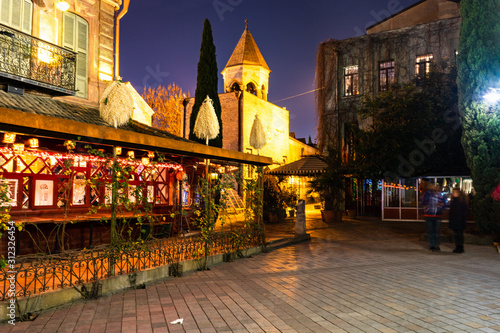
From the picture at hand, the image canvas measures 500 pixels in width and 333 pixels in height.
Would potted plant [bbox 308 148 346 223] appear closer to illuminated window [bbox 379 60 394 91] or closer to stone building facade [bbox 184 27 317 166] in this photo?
illuminated window [bbox 379 60 394 91]

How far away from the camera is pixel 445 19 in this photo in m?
20.9

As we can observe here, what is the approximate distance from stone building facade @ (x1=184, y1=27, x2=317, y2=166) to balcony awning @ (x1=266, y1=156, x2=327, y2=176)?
5637mm

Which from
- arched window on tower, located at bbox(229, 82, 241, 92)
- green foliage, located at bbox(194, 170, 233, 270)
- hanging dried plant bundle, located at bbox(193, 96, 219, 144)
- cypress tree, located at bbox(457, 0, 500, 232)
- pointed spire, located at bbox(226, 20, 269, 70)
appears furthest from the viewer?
arched window on tower, located at bbox(229, 82, 241, 92)

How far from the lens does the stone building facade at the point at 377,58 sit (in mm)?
21344

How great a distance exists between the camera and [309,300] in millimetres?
5754

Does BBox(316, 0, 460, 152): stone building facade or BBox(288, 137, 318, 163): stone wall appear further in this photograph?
BBox(288, 137, 318, 163): stone wall

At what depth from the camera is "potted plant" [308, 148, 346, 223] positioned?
19.3 m

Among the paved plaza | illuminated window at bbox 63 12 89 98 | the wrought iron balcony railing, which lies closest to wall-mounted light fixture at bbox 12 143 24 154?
the wrought iron balcony railing

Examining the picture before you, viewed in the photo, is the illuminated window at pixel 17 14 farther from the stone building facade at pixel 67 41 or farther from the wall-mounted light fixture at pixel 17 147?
the wall-mounted light fixture at pixel 17 147

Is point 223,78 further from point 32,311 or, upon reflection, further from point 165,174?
point 32,311

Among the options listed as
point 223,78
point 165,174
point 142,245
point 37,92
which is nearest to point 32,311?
point 142,245

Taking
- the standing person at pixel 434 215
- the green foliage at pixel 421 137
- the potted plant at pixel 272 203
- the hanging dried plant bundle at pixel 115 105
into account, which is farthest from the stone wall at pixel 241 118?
the hanging dried plant bundle at pixel 115 105

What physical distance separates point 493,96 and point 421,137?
12.1 feet

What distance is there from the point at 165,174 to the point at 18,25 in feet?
21.2
